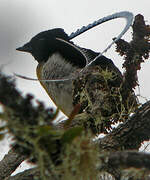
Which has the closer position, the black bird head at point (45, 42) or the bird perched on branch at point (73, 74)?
the bird perched on branch at point (73, 74)

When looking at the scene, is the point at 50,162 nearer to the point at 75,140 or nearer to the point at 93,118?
the point at 75,140

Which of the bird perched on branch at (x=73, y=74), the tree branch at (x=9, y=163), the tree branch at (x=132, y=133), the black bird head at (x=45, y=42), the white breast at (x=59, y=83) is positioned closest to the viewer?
the tree branch at (x=132, y=133)

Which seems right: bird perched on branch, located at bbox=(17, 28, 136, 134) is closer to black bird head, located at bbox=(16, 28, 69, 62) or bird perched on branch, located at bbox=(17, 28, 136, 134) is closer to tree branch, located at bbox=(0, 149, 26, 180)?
black bird head, located at bbox=(16, 28, 69, 62)

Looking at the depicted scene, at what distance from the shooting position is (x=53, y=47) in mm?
2982

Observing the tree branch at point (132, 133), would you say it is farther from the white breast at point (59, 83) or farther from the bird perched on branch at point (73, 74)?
the white breast at point (59, 83)

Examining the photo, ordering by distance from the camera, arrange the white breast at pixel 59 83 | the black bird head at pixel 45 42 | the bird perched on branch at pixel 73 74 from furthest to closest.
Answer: the black bird head at pixel 45 42 → the white breast at pixel 59 83 → the bird perched on branch at pixel 73 74

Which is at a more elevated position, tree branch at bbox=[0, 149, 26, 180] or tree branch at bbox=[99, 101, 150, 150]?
tree branch at bbox=[0, 149, 26, 180]

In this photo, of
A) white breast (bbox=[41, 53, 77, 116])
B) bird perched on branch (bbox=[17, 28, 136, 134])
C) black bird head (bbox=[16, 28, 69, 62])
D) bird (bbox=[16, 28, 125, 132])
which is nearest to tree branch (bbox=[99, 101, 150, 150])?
bird perched on branch (bbox=[17, 28, 136, 134])

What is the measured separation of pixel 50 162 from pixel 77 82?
140cm

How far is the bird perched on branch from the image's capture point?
86.1 inches

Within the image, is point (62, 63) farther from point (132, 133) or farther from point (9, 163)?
point (132, 133)

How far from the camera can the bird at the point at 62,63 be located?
2491mm

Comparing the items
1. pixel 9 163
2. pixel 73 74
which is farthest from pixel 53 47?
pixel 9 163

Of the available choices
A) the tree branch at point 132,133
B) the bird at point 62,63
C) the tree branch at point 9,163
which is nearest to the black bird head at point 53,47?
the bird at point 62,63
